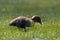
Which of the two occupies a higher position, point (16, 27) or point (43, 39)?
point (16, 27)

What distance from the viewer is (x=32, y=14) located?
1953 centimetres

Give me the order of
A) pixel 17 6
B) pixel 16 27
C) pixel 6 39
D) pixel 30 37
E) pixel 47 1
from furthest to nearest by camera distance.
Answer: pixel 47 1, pixel 17 6, pixel 16 27, pixel 30 37, pixel 6 39

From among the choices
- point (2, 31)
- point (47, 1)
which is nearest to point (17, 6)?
point (47, 1)

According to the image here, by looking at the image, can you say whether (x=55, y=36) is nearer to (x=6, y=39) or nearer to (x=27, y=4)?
(x=6, y=39)

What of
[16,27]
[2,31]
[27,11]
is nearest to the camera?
[2,31]

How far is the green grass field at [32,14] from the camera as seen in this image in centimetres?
1021

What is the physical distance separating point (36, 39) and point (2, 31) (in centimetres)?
188

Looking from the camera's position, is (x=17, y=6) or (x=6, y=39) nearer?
(x=6, y=39)

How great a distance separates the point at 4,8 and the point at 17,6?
58.4 inches

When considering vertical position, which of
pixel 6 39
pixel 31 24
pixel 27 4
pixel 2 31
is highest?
pixel 27 4

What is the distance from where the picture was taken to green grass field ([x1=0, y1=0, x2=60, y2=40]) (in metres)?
10.2

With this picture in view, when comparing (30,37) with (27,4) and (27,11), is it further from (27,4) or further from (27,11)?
(27,4)

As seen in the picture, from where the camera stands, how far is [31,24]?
40.2 ft

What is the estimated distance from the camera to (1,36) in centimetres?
969
